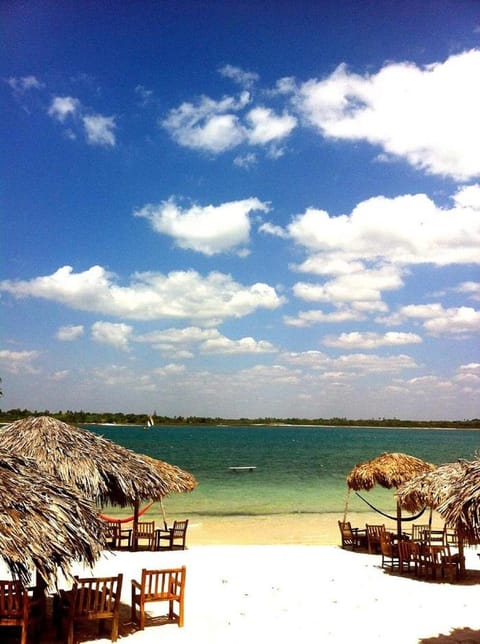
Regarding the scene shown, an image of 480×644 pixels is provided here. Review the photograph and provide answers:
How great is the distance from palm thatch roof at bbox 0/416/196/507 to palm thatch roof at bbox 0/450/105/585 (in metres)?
2.02

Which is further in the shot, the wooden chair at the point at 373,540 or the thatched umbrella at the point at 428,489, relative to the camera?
the wooden chair at the point at 373,540

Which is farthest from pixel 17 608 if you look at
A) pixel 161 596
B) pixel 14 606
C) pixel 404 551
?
pixel 404 551

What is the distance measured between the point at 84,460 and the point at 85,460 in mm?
17

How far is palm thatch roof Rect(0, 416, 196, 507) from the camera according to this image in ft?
32.8

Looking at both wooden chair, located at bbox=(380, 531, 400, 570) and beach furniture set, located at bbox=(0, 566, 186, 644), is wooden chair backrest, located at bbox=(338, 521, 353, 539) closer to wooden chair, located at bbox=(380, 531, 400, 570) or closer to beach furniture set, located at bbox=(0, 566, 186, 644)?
wooden chair, located at bbox=(380, 531, 400, 570)

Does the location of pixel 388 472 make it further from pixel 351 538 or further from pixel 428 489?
pixel 428 489

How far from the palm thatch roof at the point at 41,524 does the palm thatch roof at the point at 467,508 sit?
4635 millimetres

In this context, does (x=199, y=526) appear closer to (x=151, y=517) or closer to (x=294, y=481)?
(x=151, y=517)

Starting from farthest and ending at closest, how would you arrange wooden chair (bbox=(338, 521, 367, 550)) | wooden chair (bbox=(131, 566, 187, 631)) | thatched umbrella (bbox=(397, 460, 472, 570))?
wooden chair (bbox=(338, 521, 367, 550))
thatched umbrella (bbox=(397, 460, 472, 570))
wooden chair (bbox=(131, 566, 187, 631))

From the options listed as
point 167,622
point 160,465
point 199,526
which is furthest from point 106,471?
point 199,526

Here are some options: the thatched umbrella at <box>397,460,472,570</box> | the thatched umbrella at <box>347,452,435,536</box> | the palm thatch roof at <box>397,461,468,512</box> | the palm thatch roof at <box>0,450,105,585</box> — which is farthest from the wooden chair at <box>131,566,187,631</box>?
the thatched umbrella at <box>347,452,435,536</box>

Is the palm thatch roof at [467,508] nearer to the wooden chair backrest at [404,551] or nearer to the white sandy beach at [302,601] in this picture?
the white sandy beach at [302,601]

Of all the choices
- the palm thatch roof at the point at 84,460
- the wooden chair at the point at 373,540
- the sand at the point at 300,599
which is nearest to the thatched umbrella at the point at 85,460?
the palm thatch roof at the point at 84,460

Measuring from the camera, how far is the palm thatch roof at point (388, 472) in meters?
15.7
